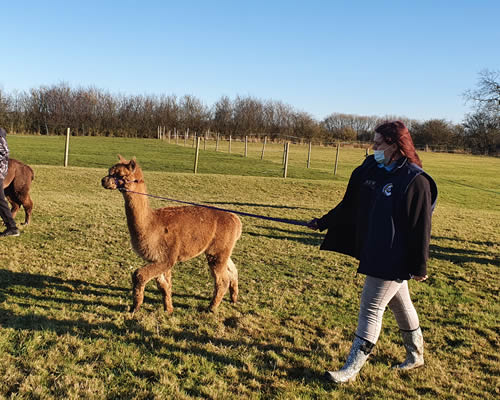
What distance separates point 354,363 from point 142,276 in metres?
2.37

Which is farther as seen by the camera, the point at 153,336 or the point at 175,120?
the point at 175,120

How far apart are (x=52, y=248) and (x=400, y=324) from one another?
6.11 metres

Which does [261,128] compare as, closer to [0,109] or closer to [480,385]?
[0,109]

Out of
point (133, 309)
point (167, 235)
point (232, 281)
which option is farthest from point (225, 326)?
point (167, 235)

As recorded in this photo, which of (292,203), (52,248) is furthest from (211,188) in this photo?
(52,248)

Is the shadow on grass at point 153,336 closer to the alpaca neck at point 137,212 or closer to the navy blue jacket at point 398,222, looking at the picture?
the alpaca neck at point 137,212

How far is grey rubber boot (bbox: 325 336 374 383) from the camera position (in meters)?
3.46

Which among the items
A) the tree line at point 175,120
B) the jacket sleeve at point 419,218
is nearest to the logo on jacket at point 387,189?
the jacket sleeve at point 419,218

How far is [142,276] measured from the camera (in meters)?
4.38

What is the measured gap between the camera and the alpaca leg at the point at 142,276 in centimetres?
439

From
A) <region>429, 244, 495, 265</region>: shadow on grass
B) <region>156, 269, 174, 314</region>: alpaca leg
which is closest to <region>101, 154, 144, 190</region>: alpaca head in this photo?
<region>156, 269, 174, 314</region>: alpaca leg

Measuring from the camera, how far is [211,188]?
1791 centimetres

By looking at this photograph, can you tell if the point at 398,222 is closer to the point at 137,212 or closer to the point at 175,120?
the point at 137,212

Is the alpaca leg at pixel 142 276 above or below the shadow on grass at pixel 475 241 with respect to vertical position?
above
